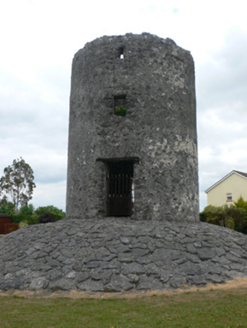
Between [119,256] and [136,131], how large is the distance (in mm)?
4059

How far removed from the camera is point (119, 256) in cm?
800

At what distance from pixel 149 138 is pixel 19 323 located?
21.4ft

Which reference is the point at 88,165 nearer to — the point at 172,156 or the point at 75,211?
the point at 75,211

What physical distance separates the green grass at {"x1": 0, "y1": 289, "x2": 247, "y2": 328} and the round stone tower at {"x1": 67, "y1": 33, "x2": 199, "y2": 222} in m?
3.78

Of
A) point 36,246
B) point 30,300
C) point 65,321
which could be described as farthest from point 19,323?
point 36,246

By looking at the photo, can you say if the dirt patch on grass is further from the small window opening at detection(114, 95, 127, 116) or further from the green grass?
the small window opening at detection(114, 95, 127, 116)

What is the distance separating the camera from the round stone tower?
33.3ft

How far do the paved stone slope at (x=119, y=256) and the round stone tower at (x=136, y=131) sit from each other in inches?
37.3

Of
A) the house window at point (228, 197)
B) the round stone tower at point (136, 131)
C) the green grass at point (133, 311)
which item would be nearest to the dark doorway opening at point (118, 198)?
the round stone tower at point (136, 131)

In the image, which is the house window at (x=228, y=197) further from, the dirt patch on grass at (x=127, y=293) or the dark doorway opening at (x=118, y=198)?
the dirt patch on grass at (x=127, y=293)

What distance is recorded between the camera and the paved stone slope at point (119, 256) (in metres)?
7.41

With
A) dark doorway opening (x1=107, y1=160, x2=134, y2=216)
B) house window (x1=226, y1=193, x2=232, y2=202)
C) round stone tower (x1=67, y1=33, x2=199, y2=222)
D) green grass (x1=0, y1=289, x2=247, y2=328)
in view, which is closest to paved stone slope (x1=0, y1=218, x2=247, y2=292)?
green grass (x1=0, y1=289, x2=247, y2=328)

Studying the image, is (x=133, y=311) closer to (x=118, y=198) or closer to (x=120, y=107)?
(x=118, y=198)

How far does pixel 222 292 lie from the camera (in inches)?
267
